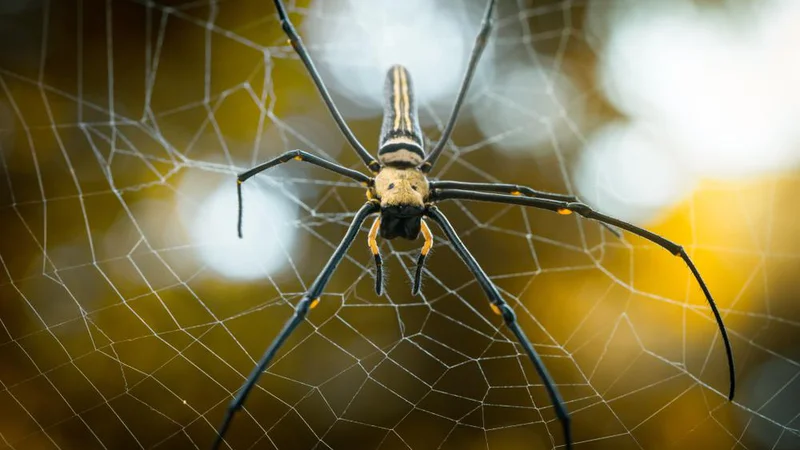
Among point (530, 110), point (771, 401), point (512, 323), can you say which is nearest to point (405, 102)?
point (512, 323)

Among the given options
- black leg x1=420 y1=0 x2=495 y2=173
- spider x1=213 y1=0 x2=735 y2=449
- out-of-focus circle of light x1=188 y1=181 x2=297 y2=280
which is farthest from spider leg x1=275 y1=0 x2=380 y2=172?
out-of-focus circle of light x1=188 y1=181 x2=297 y2=280

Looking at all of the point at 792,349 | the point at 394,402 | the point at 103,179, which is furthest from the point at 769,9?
the point at 103,179

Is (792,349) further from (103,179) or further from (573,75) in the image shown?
(103,179)

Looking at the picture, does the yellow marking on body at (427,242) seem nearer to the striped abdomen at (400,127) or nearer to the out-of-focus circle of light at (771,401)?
the striped abdomen at (400,127)

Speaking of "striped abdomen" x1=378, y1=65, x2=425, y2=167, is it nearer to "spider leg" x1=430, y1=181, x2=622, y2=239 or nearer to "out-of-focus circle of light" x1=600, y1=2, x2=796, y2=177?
"spider leg" x1=430, y1=181, x2=622, y2=239

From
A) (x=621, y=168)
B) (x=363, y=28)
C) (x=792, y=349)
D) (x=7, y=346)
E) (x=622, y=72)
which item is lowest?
(x=792, y=349)

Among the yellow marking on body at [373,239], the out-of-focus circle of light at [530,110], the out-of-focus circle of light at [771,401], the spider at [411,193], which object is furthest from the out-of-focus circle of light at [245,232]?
the out-of-focus circle of light at [771,401]
